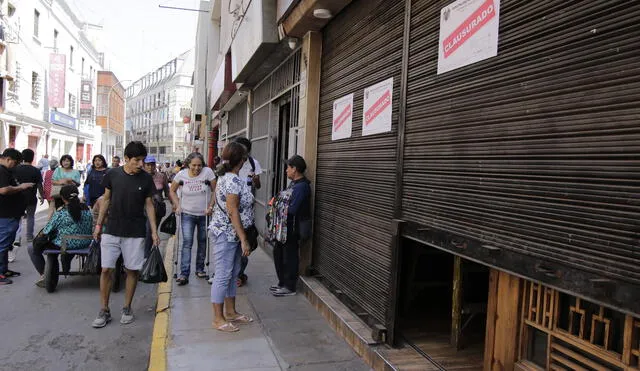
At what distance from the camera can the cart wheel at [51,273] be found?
631 centimetres

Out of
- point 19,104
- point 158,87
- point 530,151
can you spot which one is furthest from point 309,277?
point 158,87

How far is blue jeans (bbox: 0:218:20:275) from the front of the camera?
6.77 m

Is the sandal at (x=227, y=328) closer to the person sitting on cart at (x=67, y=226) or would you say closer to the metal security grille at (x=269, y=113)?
the person sitting on cart at (x=67, y=226)

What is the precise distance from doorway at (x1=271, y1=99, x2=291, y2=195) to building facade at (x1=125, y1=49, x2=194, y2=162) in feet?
186

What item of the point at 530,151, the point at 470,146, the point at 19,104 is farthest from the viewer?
the point at 19,104

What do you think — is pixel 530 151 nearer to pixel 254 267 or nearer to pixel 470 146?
pixel 470 146

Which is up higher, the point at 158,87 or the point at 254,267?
the point at 158,87

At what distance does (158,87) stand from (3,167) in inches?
3241

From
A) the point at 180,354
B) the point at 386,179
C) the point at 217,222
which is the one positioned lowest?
the point at 180,354

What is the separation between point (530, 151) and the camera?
8.15 ft

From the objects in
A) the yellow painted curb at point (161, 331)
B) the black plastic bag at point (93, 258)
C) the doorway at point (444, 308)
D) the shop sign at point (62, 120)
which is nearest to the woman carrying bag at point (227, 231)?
the yellow painted curb at point (161, 331)

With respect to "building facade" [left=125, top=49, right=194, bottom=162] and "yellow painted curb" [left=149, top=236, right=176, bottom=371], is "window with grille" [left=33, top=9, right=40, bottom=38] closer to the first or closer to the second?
"yellow painted curb" [left=149, top=236, right=176, bottom=371]

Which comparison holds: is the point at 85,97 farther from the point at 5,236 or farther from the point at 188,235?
the point at 188,235

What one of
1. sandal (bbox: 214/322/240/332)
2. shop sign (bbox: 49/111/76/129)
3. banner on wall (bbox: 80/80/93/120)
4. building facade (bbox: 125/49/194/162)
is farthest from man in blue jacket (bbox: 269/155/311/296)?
building facade (bbox: 125/49/194/162)
